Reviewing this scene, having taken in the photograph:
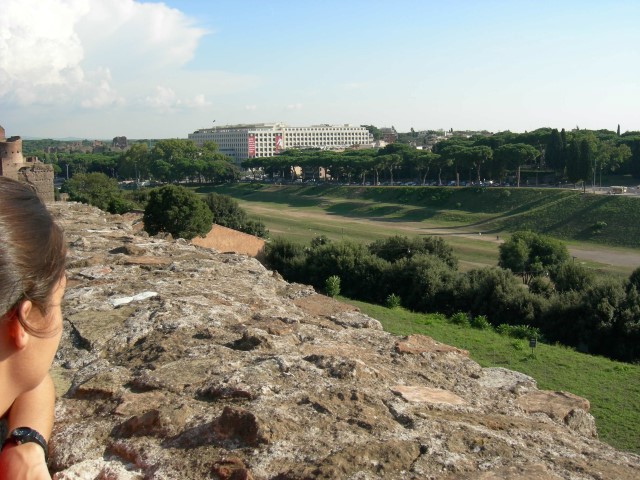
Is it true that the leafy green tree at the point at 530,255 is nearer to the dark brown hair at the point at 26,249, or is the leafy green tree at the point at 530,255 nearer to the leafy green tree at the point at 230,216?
the leafy green tree at the point at 230,216

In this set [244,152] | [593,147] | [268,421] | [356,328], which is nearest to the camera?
[268,421]

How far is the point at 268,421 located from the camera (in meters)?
2.06

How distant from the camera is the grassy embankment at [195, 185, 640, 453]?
24.8 feet

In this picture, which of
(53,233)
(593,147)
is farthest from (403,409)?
(593,147)

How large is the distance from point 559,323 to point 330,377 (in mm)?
10978

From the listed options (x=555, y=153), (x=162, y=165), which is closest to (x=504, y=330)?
(x=555, y=153)

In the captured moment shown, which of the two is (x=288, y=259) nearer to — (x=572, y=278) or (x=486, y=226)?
(x=572, y=278)

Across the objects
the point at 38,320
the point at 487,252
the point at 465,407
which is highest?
the point at 38,320

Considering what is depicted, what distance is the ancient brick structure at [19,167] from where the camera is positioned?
24.2 metres

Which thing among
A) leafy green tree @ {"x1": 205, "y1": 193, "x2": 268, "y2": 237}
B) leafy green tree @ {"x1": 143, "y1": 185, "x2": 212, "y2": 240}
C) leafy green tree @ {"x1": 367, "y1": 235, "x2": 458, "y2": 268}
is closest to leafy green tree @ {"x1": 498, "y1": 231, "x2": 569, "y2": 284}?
leafy green tree @ {"x1": 367, "y1": 235, "x2": 458, "y2": 268}

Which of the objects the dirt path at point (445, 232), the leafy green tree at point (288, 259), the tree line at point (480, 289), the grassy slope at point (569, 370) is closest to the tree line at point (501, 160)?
the dirt path at point (445, 232)

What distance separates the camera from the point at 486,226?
1524 inches

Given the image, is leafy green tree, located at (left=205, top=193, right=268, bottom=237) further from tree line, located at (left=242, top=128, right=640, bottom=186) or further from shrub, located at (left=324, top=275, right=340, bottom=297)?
tree line, located at (left=242, top=128, right=640, bottom=186)

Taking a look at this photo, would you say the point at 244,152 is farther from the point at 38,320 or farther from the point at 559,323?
the point at 38,320
